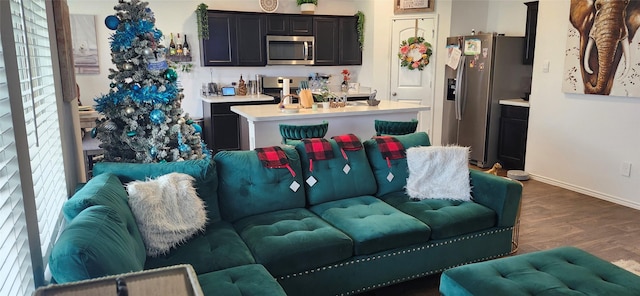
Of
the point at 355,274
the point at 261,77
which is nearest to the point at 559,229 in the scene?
the point at 355,274

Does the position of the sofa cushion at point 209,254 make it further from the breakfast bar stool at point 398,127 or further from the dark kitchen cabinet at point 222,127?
the dark kitchen cabinet at point 222,127

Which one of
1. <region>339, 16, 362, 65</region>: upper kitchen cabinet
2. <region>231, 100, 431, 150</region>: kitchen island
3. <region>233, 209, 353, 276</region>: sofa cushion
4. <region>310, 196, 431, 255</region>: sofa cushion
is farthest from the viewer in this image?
<region>339, 16, 362, 65</region>: upper kitchen cabinet

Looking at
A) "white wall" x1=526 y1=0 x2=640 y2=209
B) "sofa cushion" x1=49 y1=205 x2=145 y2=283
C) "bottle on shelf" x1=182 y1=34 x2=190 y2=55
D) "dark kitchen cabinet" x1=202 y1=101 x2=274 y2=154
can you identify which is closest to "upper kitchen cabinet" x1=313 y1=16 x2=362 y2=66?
"dark kitchen cabinet" x1=202 y1=101 x2=274 y2=154

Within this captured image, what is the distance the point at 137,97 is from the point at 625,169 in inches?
176

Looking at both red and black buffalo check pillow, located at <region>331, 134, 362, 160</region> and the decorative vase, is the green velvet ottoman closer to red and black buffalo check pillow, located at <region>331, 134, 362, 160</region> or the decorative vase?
red and black buffalo check pillow, located at <region>331, 134, 362, 160</region>

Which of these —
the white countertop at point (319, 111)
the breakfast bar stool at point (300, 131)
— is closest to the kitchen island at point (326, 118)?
the white countertop at point (319, 111)

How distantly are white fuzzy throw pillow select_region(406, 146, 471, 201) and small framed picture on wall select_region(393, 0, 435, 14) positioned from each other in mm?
3853

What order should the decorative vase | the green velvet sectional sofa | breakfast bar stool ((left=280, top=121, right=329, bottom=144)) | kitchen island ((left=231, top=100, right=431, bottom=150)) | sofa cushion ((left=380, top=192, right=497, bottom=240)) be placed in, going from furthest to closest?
the decorative vase < kitchen island ((left=231, top=100, right=431, bottom=150)) < breakfast bar stool ((left=280, top=121, right=329, bottom=144)) < sofa cushion ((left=380, top=192, right=497, bottom=240)) < the green velvet sectional sofa

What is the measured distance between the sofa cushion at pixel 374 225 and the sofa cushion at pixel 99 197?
1223 mm

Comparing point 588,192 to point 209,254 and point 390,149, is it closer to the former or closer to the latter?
point 390,149

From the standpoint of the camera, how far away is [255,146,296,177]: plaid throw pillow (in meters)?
2.92

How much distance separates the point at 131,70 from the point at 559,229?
3.59 meters

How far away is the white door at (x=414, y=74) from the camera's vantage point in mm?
6512

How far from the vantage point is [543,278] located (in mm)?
2020
